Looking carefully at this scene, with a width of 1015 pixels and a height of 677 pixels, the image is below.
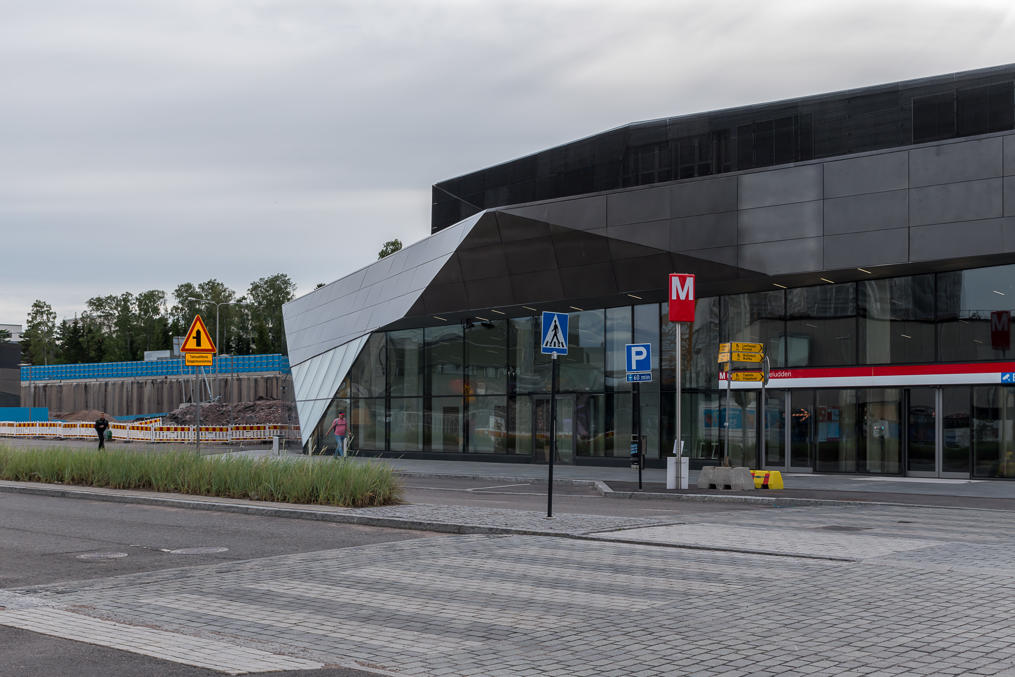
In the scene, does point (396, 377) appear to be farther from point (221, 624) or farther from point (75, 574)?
point (221, 624)

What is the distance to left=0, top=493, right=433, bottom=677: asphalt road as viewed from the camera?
6.80m

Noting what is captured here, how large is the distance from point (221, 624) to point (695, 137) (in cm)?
2871

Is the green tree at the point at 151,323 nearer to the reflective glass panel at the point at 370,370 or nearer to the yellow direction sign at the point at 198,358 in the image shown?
the reflective glass panel at the point at 370,370

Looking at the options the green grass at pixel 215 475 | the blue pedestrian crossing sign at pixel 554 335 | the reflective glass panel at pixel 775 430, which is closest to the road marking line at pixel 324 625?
the blue pedestrian crossing sign at pixel 554 335

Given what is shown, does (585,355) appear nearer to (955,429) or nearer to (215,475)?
(955,429)

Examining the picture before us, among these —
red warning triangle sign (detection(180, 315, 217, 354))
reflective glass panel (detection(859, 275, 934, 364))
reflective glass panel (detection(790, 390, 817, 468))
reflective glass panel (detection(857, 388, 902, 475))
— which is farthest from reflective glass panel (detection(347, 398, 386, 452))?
red warning triangle sign (detection(180, 315, 217, 354))

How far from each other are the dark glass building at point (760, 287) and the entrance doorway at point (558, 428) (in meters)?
0.09

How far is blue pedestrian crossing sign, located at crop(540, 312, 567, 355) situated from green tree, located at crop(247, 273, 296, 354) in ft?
401

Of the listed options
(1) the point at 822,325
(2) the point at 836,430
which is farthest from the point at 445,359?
(2) the point at 836,430

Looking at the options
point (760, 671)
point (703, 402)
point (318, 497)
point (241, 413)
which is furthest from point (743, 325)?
point (241, 413)

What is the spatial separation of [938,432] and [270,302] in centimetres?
12346

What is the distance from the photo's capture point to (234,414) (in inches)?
2901

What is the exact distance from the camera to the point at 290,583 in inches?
405

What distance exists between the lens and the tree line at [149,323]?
143 metres
